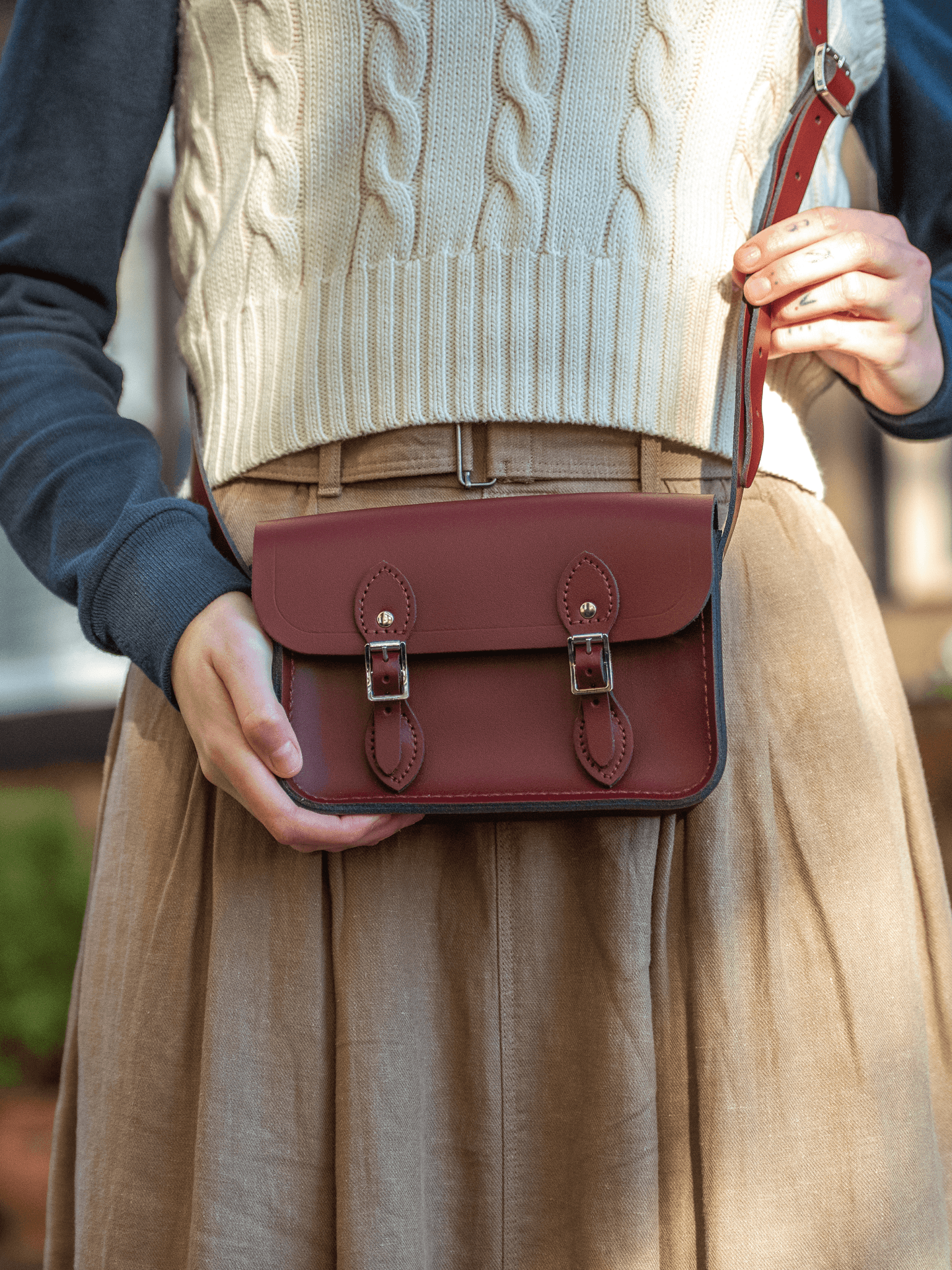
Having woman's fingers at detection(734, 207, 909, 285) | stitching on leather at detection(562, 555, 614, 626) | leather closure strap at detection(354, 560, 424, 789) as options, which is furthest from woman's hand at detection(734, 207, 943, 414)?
leather closure strap at detection(354, 560, 424, 789)

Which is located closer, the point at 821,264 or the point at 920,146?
the point at 821,264

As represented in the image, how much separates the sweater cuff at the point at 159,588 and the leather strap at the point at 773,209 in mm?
39

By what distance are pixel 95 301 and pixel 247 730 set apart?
47 centimetres

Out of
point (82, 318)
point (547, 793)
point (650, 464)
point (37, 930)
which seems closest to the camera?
point (547, 793)

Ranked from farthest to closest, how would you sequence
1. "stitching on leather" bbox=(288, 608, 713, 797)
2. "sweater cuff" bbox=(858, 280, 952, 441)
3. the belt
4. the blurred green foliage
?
the blurred green foliage → "sweater cuff" bbox=(858, 280, 952, 441) → the belt → "stitching on leather" bbox=(288, 608, 713, 797)

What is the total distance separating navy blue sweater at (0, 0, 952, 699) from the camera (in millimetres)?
710

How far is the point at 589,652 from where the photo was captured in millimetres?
654

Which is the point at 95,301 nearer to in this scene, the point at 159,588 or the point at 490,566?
the point at 159,588

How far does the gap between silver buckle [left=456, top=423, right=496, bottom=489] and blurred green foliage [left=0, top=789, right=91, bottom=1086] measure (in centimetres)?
227

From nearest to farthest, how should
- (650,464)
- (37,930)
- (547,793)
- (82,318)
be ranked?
(547,793) → (650,464) → (82,318) → (37,930)

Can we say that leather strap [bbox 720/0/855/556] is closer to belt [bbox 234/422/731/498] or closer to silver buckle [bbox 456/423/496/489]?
belt [bbox 234/422/731/498]

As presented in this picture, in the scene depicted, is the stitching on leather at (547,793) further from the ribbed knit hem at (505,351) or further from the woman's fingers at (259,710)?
the ribbed knit hem at (505,351)

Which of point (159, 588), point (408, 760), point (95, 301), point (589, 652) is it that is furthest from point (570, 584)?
point (95, 301)

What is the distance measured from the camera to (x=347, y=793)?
648 millimetres
